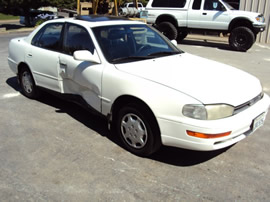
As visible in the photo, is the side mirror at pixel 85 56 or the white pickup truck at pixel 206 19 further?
the white pickup truck at pixel 206 19

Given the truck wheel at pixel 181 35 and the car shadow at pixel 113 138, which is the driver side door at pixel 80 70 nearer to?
the car shadow at pixel 113 138

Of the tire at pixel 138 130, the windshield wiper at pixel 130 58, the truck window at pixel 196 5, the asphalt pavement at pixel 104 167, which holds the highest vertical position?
the truck window at pixel 196 5

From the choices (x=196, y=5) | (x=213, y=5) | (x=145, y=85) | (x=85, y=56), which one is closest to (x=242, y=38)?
(x=213, y=5)

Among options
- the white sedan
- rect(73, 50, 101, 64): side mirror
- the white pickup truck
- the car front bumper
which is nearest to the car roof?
the white sedan

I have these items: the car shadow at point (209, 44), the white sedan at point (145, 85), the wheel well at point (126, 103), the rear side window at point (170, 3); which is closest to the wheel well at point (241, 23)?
the car shadow at point (209, 44)

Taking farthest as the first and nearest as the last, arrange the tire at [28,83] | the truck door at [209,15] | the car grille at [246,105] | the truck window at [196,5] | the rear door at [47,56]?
the truck window at [196,5]
the truck door at [209,15]
the tire at [28,83]
the rear door at [47,56]
the car grille at [246,105]

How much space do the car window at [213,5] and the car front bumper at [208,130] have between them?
Answer: 31.8 ft

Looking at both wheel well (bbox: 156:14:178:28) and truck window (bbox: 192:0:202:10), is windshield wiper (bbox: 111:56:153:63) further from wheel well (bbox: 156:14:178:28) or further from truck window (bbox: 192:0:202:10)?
wheel well (bbox: 156:14:178:28)

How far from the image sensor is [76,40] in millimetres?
4195

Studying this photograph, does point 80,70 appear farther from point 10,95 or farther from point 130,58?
point 10,95

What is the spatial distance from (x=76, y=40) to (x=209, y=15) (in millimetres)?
9114

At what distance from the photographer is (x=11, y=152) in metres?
3.52

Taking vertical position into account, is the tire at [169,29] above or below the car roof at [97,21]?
below

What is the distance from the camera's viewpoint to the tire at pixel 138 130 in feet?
10.4
